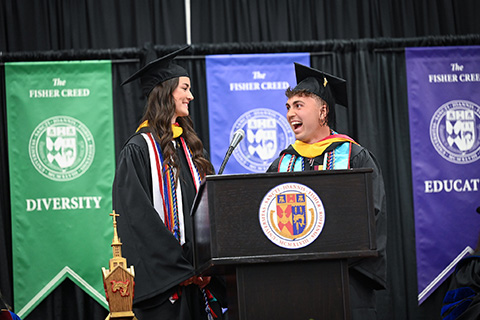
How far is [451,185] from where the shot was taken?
598cm

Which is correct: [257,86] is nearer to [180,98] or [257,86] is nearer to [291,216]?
[180,98]

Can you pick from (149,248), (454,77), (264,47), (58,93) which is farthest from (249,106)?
(149,248)

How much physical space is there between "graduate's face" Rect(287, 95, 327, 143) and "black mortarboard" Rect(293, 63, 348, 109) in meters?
0.05

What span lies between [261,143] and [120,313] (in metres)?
2.88

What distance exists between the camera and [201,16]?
20.7 ft

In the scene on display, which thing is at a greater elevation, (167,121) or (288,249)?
(167,121)

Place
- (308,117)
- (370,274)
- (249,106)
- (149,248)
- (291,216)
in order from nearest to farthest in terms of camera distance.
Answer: (291,216), (370,274), (149,248), (308,117), (249,106)

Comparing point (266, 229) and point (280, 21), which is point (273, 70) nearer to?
point (280, 21)

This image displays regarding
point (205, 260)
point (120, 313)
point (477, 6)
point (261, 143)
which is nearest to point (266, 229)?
point (205, 260)

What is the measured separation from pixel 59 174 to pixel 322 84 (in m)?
2.59

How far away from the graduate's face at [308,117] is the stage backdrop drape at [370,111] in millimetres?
2026

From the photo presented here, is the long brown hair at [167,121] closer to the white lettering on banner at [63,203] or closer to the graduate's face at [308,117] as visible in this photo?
the graduate's face at [308,117]

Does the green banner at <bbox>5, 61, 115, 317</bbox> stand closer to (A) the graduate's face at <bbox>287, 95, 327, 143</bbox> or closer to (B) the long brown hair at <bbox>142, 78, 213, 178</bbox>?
(B) the long brown hair at <bbox>142, 78, 213, 178</bbox>

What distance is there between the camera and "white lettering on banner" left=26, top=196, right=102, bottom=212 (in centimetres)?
559
